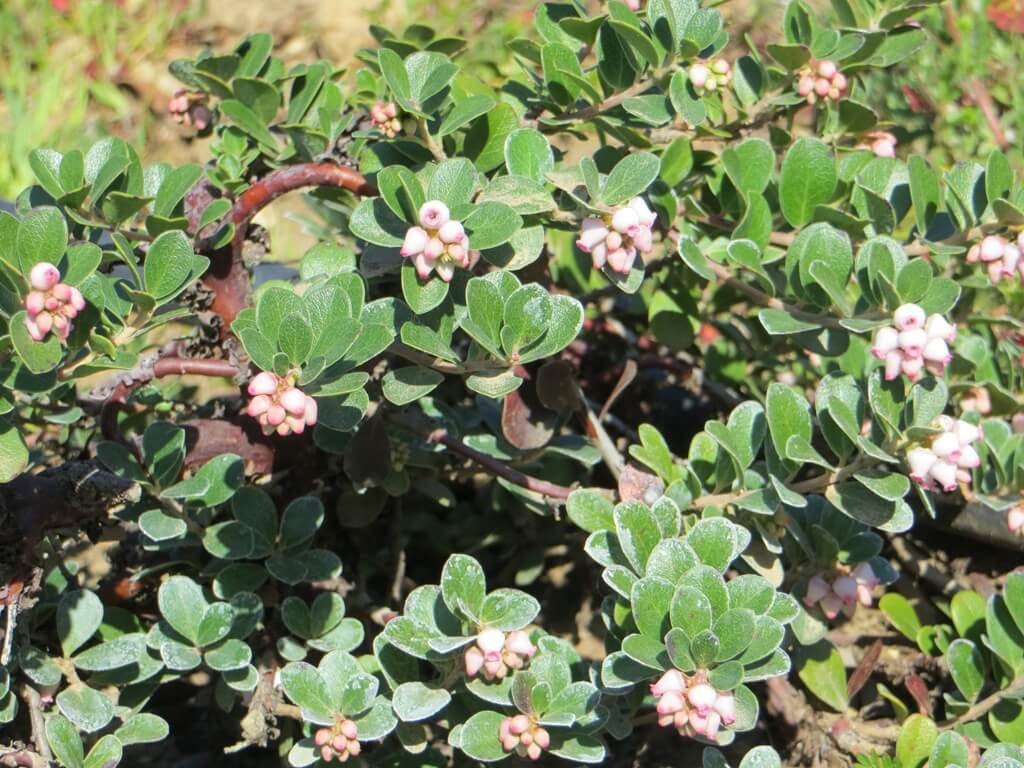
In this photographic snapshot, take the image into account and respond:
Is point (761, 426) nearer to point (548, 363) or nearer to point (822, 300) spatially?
point (822, 300)

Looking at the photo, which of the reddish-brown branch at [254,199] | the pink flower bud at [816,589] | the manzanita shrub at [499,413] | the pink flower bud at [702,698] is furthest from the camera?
the pink flower bud at [816,589]

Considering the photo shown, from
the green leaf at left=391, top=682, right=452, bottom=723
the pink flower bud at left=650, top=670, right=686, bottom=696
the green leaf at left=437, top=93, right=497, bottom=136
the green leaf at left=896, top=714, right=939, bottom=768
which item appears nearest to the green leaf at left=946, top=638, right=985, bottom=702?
the green leaf at left=896, top=714, right=939, bottom=768

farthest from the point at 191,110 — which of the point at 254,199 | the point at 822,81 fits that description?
the point at 822,81

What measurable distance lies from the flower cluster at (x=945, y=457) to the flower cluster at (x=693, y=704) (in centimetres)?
32

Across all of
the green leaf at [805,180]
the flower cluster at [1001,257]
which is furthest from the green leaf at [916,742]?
the green leaf at [805,180]

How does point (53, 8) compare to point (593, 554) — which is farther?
point (53, 8)

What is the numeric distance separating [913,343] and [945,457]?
12 cm

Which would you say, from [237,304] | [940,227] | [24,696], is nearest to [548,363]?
[237,304]

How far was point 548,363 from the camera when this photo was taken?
4.69 ft

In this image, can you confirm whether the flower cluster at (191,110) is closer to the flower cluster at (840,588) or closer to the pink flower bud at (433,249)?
the pink flower bud at (433,249)

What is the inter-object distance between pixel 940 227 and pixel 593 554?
0.66 meters

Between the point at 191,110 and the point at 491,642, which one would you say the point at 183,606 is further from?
the point at 191,110

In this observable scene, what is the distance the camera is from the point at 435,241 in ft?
3.74

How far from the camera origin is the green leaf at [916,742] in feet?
4.42
